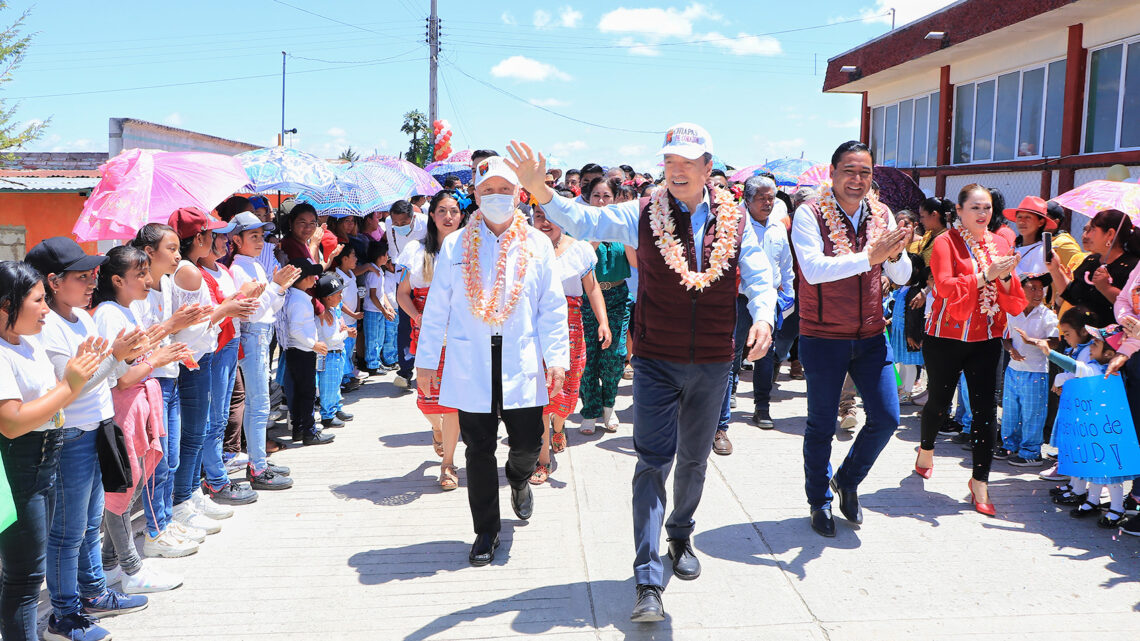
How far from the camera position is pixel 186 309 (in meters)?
4.12

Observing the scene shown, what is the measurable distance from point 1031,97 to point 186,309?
1505cm

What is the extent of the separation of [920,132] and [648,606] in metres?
17.8

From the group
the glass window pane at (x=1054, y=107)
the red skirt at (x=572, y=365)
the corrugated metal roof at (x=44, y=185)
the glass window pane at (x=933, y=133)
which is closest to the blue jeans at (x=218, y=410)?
the red skirt at (x=572, y=365)

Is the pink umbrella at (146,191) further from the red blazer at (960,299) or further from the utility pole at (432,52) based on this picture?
the utility pole at (432,52)

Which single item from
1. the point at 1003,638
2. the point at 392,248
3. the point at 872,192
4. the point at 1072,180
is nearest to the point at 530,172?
the point at 872,192

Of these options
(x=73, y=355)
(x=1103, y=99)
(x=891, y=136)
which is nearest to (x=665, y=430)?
(x=73, y=355)

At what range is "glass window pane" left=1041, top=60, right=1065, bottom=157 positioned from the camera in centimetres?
1339

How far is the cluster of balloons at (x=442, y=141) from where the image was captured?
2097 cm

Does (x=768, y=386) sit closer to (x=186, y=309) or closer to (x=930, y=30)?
(x=186, y=309)

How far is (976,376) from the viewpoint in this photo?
518cm

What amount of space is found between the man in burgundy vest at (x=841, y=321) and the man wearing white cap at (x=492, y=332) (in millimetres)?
1525

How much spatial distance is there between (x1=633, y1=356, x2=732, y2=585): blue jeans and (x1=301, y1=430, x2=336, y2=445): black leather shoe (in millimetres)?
3980

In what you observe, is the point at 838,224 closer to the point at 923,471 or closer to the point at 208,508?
the point at 923,471

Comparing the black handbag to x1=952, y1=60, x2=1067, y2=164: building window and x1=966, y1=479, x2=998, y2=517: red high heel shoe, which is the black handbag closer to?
x1=966, y1=479, x2=998, y2=517: red high heel shoe
